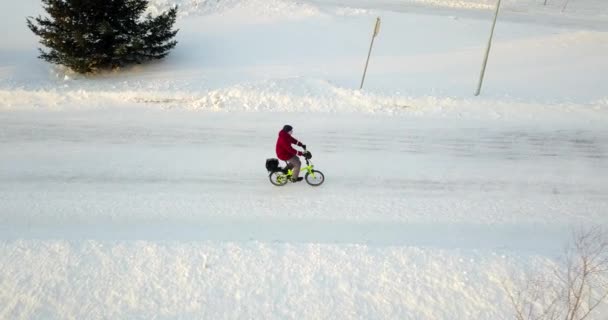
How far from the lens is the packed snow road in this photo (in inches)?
372

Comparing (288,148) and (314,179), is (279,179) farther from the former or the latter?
(288,148)

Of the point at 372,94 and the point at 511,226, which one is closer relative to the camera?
the point at 511,226

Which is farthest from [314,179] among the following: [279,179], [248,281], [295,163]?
[248,281]

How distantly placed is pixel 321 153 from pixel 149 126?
5.99 metres

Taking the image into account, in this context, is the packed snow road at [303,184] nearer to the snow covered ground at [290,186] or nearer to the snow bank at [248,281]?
the snow covered ground at [290,186]

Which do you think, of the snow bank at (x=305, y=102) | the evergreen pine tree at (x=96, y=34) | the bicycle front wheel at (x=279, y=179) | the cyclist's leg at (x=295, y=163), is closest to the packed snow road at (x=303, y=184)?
the bicycle front wheel at (x=279, y=179)

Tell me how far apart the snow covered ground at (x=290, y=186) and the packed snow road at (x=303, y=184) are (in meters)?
0.06

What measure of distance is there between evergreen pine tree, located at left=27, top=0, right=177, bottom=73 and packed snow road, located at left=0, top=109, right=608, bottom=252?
5334 mm

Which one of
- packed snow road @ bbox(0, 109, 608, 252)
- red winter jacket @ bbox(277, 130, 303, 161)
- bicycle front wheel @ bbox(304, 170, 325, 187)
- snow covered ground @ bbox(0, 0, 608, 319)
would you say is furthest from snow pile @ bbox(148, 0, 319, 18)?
red winter jacket @ bbox(277, 130, 303, 161)

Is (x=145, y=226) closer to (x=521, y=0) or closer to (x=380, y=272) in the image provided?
(x=380, y=272)

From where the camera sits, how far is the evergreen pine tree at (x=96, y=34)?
60.9 ft

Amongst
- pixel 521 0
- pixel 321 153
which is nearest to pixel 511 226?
pixel 321 153

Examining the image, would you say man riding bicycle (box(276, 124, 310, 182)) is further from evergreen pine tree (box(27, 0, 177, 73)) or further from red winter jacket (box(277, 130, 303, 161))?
evergreen pine tree (box(27, 0, 177, 73))

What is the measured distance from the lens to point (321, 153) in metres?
12.8
